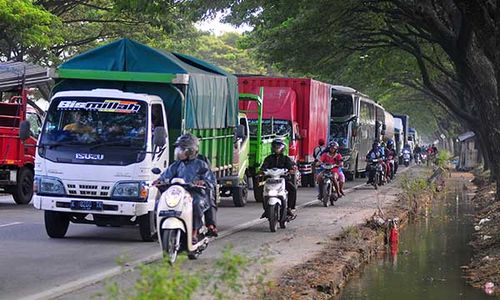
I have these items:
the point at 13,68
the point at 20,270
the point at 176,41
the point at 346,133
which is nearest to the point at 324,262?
the point at 20,270

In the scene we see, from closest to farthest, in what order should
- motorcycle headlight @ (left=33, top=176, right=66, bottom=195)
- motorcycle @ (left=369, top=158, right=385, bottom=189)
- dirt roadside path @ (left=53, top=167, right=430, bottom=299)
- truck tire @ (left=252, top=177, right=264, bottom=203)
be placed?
dirt roadside path @ (left=53, top=167, right=430, bottom=299), motorcycle headlight @ (left=33, top=176, right=66, bottom=195), truck tire @ (left=252, top=177, right=264, bottom=203), motorcycle @ (left=369, top=158, right=385, bottom=189)

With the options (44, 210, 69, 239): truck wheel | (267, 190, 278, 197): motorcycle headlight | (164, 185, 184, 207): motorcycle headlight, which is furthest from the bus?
(164, 185, 184, 207): motorcycle headlight

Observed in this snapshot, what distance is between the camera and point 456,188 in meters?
33.9

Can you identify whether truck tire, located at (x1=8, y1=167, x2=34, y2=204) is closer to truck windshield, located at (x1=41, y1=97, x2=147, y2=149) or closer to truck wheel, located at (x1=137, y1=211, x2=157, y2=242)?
truck windshield, located at (x1=41, y1=97, x2=147, y2=149)

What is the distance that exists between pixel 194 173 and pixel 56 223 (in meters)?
3.82

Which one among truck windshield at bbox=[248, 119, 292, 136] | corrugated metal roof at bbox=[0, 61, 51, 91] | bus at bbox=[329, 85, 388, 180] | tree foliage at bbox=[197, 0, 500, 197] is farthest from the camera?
bus at bbox=[329, 85, 388, 180]

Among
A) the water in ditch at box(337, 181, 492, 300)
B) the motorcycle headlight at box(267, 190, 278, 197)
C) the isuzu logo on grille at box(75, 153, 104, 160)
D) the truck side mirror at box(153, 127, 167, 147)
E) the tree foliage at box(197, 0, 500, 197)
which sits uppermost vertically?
the tree foliage at box(197, 0, 500, 197)

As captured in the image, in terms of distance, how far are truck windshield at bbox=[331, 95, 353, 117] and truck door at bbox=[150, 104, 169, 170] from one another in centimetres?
2044

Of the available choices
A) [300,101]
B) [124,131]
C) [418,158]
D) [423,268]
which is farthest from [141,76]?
[418,158]

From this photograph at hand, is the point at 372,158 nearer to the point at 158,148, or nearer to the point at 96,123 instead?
the point at 158,148

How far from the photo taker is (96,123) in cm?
1206

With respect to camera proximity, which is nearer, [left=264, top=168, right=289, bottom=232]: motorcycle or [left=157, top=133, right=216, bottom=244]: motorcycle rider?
[left=157, top=133, right=216, bottom=244]: motorcycle rider

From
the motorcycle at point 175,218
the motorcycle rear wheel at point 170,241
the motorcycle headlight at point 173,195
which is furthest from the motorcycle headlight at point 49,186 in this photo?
the motorcycle rear wheel at point 170,241

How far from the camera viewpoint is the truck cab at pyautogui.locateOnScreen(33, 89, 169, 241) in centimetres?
1160
